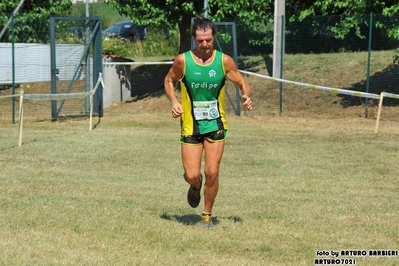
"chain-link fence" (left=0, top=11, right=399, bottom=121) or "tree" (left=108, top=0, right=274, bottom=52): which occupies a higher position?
"tree" (left=108, top=0, right=274, bottom=52)

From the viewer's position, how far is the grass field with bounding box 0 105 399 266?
276 inches

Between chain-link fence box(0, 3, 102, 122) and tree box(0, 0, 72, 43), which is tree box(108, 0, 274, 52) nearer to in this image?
tree box(0, 0, 72, 43)

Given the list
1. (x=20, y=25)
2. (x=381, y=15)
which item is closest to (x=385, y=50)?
(x=381, y=15)

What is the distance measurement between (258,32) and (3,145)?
36.3 ft

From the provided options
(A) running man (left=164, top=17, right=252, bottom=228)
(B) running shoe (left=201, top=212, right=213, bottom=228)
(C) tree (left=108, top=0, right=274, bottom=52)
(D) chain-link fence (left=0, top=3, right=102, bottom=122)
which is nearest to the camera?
(A) running man (left=164, top=17, right=252, bottom=228)

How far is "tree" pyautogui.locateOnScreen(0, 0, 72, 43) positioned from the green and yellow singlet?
15.2 meters

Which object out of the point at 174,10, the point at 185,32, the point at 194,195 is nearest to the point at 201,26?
the point at 194,195

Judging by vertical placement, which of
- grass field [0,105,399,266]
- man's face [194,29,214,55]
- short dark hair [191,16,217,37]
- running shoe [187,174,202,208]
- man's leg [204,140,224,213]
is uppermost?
short dark hair [191,16,217,37]

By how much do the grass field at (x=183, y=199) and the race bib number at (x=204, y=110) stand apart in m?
1.14

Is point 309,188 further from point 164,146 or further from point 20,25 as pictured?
point 20,25

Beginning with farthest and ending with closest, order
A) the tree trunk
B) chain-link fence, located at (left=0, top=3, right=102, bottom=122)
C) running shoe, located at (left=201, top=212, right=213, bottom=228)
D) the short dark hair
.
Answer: the tree trunk → chain-link fence, located at (left=0, top=3, right=102, bottom=122) → running shoe, located at (left=201, top=212, right=213, bottom=228) → the short dark hair

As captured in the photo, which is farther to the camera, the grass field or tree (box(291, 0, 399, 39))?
tree (box(291, 0, 399, 39))

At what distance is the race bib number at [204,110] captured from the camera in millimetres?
7836

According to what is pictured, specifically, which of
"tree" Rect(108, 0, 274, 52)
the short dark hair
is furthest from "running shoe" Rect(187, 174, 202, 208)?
"tree" Rect(108, 0, 274, 52)
